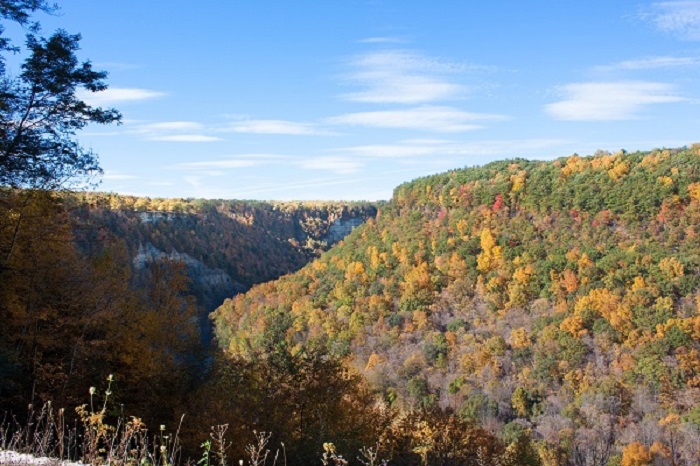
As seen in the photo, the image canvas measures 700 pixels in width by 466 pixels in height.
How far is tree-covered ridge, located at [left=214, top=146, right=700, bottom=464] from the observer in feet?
164

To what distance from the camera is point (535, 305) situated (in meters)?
70.1

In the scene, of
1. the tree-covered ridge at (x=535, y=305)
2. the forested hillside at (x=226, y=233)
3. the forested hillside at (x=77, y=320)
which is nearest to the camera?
the forested hillside at (x=77, y=320)

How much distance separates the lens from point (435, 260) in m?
86.1

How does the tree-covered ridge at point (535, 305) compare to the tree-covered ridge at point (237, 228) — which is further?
the tree-covered ridge at point (237, 228)

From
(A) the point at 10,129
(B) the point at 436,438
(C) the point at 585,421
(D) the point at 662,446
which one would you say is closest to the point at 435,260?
(C) the point at 585,421

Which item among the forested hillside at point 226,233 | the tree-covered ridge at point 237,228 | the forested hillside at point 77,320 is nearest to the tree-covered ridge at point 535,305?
the forested hillside at point 77,320

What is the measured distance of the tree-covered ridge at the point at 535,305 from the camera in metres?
49.9

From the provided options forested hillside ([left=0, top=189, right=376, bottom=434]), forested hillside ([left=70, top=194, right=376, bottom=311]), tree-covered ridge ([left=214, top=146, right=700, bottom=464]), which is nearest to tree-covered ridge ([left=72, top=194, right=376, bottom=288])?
forested hillside ([left=70, top=194, right=376, bottom=311])

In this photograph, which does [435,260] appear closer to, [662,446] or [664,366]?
[664,366]

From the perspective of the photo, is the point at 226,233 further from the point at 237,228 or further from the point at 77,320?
the point at 77,320

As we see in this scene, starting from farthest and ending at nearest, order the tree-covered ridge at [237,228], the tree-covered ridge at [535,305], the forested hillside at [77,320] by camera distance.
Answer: the tree-covered ridge at [237,228] → the tree-covered ridge at [535,305] → the forested hillside at [77,320]

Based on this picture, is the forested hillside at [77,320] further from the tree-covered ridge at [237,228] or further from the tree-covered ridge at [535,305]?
the tree-covered ridge at [237,228]

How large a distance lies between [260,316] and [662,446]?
206 ft

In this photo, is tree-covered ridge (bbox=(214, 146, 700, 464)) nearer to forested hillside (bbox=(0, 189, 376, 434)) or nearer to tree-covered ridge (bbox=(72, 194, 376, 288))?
forested hillside (bbox=(0, 189, 376, 434))
